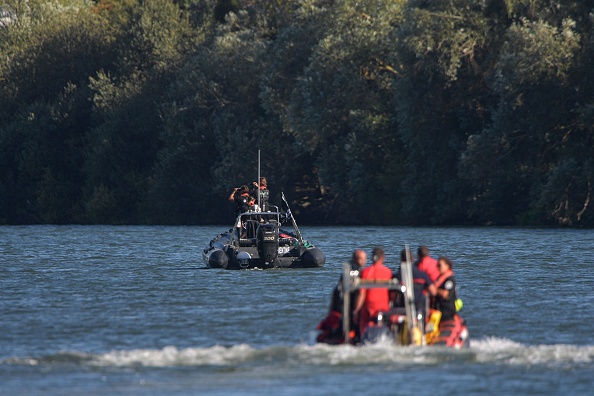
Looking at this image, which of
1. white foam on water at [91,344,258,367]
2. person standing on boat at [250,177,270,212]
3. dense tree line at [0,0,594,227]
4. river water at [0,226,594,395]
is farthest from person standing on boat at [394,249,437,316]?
dense tree line at [0,0,594,227]

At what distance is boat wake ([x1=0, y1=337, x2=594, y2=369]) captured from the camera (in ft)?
59.9

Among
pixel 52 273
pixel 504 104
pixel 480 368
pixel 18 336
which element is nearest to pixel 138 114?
pixel 504 104

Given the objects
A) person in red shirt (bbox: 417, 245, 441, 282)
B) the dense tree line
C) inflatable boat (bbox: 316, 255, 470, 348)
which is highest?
the dense tree line

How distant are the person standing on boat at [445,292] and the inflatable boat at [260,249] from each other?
1532 cm

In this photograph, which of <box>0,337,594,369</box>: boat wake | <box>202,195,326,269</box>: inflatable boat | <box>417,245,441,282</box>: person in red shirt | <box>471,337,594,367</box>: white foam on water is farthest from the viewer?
<box>202,195,326,269</box>: inflatable boat

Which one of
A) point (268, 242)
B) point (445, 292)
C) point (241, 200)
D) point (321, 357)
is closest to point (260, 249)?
point (268, 242)

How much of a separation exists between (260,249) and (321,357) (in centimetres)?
1662

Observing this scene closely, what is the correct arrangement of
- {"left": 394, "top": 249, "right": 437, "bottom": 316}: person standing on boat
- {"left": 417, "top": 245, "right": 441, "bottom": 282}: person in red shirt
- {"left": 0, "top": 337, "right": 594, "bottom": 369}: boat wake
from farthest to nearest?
{"left": 417, "top": 245, "right": 441, "bottom": 282}: person in red shirt → {"left": 394, "top": 249, "right": 437, "bottom": 316}: person standing on boat → {"left": 0, "top": 337, "right": 594, "bottom": 369}: boat wake

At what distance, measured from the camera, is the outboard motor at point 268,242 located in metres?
34.7

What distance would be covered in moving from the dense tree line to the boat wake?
3483 cm

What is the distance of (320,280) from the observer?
3309cm

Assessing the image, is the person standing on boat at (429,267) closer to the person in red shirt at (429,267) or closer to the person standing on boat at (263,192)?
the person in red shirt at (429,267)

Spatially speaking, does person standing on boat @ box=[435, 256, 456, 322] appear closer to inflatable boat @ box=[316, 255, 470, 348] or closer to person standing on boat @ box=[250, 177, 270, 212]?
inflatable boat @ box=[316, 255, 470, 348]

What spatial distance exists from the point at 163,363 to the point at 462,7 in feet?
136
